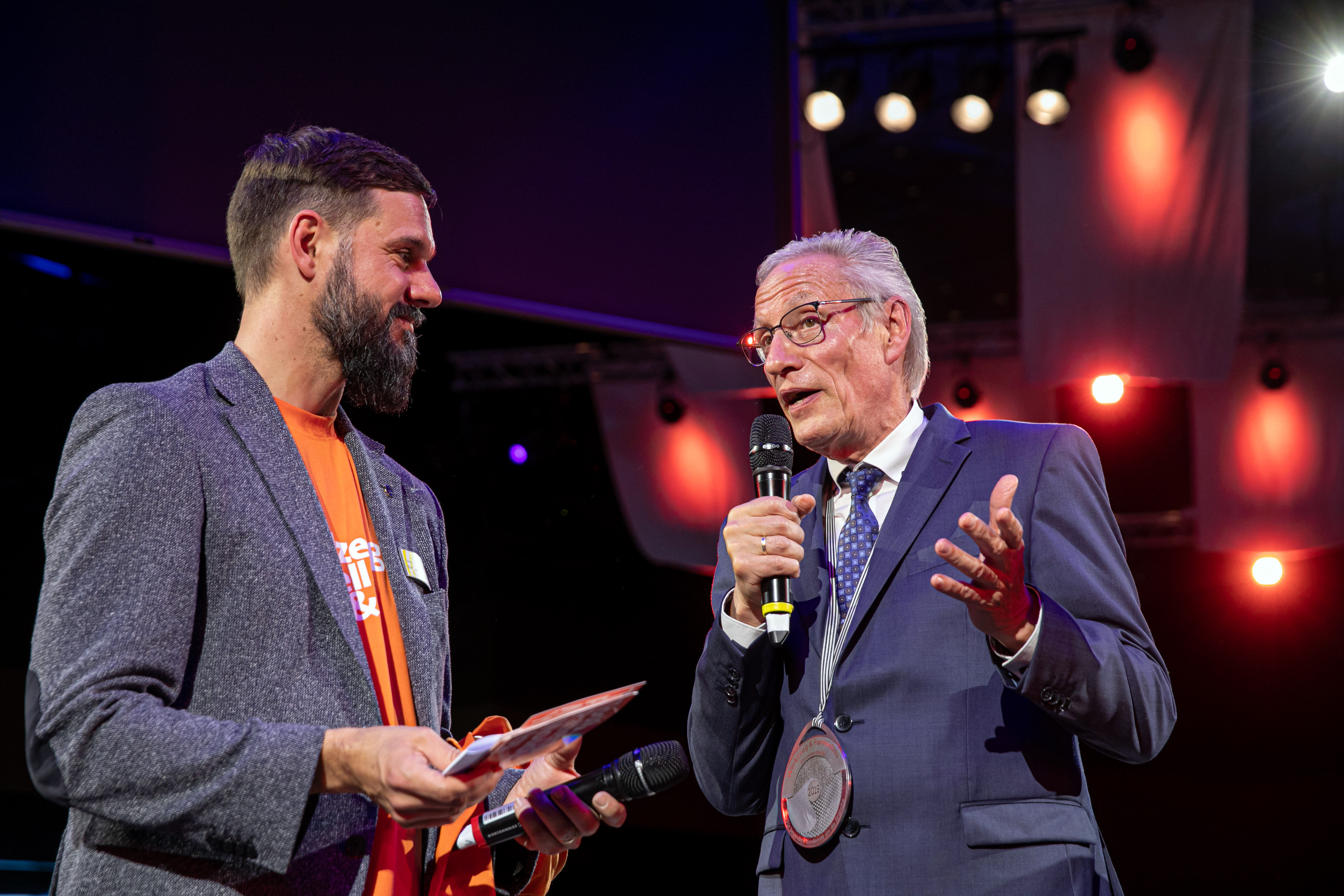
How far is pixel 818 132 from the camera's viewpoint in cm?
556

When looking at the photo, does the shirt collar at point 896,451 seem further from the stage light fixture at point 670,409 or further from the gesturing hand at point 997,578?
the stage light fixture at point 670,409

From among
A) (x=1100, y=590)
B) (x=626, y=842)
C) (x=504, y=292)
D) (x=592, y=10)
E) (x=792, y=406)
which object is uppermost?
(x=592, y=10)

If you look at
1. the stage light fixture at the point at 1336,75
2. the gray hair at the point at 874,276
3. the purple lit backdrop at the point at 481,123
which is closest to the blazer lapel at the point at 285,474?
the gray hair at the point at 874,276

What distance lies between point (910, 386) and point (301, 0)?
85.6 inches

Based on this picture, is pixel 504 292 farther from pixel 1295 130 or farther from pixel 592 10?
pixel 1295 130

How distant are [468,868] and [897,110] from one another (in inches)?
192

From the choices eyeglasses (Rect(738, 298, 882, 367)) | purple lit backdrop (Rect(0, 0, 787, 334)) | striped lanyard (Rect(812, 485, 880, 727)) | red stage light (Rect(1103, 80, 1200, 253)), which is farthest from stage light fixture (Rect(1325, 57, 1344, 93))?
striped lanyard (Rect(812, 485, 880, 727))

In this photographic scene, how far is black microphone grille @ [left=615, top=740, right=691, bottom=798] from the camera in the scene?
1446 millimetres

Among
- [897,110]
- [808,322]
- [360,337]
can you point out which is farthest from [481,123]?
[897,110]

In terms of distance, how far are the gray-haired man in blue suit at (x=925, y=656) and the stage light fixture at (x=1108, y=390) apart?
4.27 metres

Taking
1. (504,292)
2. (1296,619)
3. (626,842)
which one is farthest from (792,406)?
(1296,619)

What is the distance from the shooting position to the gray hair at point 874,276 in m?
2.24

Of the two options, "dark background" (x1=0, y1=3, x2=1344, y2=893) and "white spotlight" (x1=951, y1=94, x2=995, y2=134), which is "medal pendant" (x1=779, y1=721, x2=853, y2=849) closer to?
"dark background" (x1=0, y1=3, x2=1344, y2=893)

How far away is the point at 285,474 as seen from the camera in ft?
5.17
